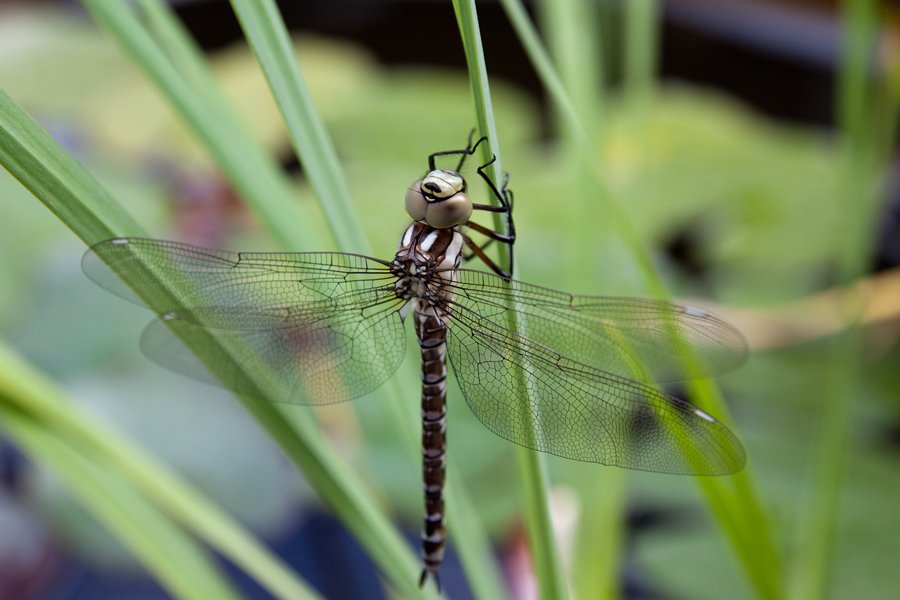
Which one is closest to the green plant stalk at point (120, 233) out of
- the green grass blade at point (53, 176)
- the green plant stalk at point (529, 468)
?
the green grass blade at point (53, 176)

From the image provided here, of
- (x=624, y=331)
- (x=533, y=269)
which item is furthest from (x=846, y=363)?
(x=533, y=269)

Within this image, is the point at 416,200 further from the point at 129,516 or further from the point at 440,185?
the point at 129,516

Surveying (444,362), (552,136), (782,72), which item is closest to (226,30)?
(552,136)

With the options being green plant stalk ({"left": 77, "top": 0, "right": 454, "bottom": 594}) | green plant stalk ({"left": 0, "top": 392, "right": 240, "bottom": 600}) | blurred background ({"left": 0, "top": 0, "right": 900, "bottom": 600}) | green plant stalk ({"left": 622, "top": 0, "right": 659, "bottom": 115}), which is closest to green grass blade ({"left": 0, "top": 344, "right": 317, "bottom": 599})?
green plant stalk ({"left": 0, "top": 392, "right": 240, "bottom": 600})

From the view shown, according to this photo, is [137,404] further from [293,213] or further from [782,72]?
[782,72]

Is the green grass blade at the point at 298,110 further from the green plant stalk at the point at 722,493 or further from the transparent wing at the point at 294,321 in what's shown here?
the green plant stalk at the point at 722,493

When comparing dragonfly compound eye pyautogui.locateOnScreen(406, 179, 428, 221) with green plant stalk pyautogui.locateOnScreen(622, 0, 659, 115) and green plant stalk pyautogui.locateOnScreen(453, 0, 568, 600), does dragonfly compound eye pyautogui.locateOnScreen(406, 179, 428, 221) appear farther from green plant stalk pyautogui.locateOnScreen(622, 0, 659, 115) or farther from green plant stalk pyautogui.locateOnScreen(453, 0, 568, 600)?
green plant stalk pyautogui.locateOnScreen(622, 0, 659, 115)
